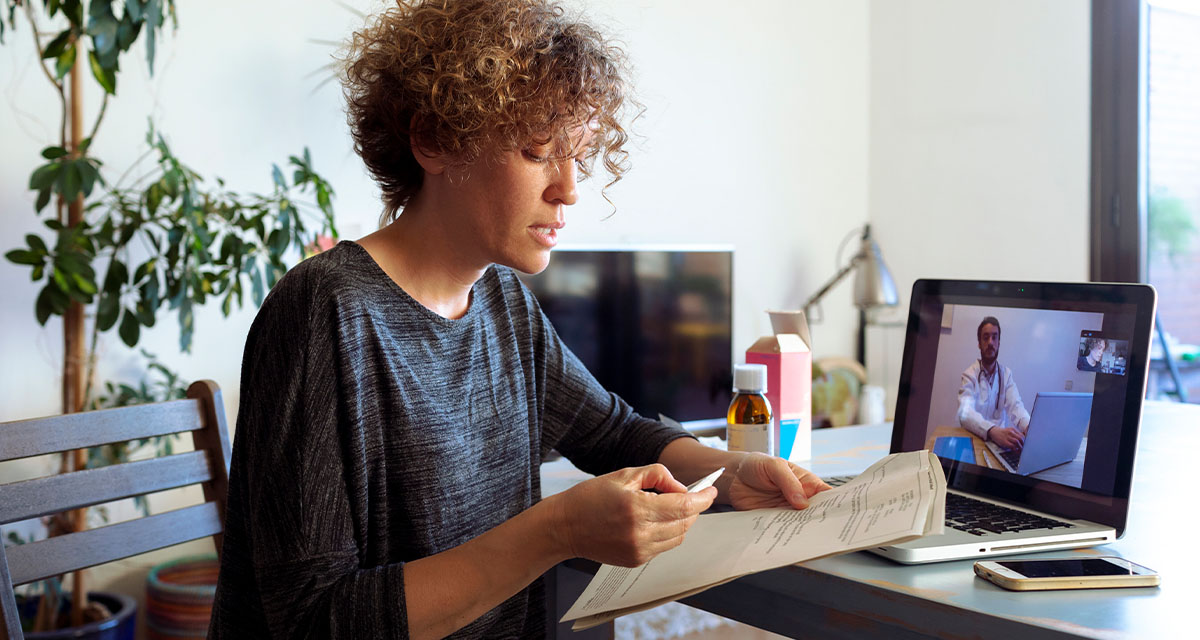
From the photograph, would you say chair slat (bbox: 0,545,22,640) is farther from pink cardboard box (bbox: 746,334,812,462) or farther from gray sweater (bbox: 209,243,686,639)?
pink cardboard box (bbox: 746,334,812,462)

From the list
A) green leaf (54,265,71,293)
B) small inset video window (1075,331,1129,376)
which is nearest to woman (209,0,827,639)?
small inset video window (1075,331,1129,376)

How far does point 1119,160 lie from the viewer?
313 cm

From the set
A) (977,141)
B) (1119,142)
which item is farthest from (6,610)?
(977,141)

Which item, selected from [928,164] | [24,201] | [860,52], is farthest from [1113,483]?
[860,52]

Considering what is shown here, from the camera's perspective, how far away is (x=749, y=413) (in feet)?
3.68

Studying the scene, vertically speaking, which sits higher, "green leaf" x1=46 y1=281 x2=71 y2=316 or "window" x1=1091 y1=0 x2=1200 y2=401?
"window" x1=1091 y1=0 x2=1200 y2=401

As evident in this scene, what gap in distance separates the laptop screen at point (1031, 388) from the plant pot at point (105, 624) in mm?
1544

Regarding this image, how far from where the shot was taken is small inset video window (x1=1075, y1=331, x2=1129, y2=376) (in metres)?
0.87

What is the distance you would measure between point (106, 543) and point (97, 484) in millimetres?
64

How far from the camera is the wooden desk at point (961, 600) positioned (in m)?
0.68

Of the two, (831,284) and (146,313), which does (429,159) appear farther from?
(831,284)

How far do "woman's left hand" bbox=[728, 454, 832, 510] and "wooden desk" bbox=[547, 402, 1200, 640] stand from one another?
99 millimetres

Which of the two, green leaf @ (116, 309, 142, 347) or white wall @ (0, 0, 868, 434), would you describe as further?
white wall @ (0, 0, 868, 434)

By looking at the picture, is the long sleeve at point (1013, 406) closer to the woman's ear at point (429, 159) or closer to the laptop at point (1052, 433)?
the laptop at point (1052, 433)
